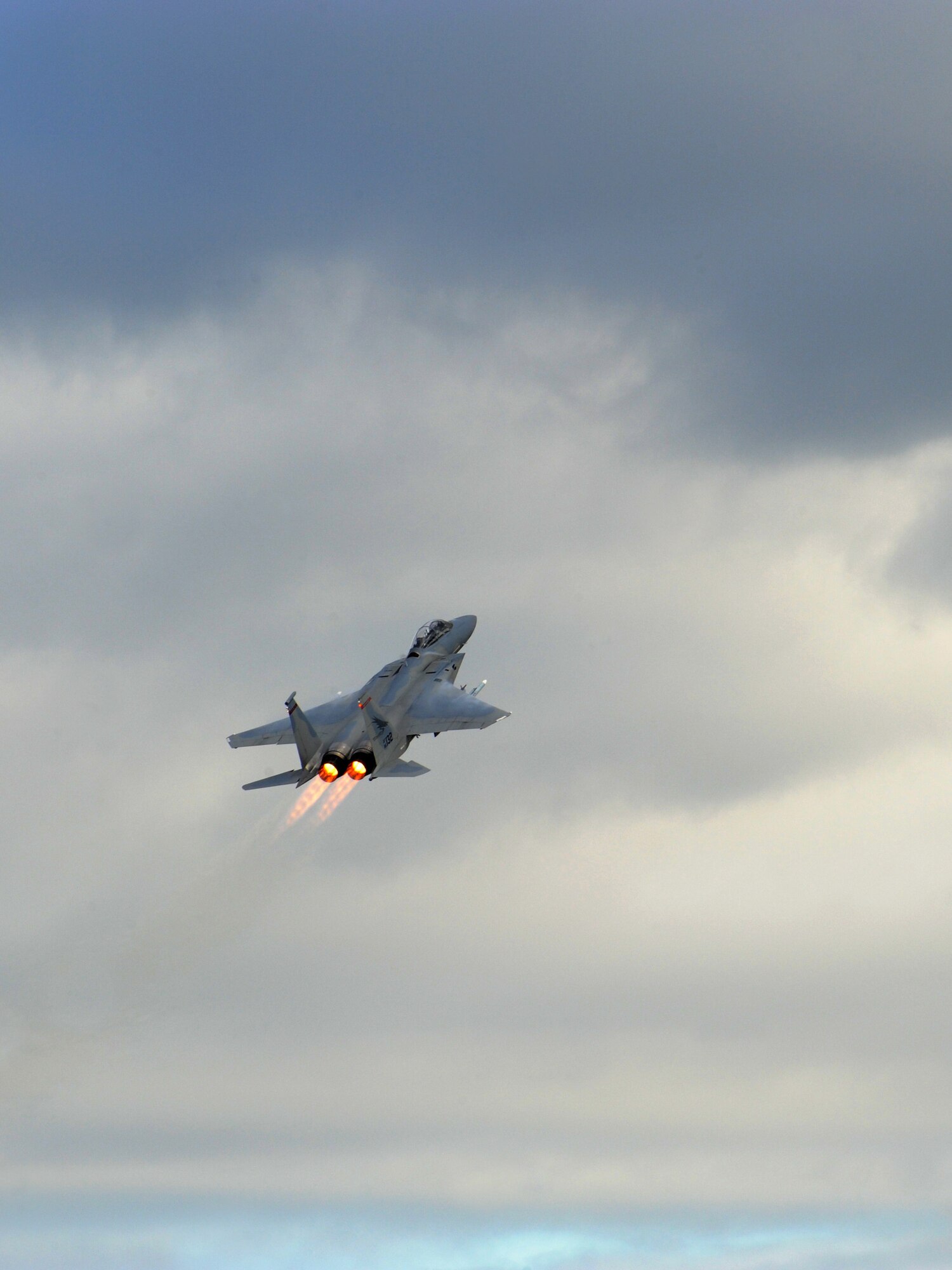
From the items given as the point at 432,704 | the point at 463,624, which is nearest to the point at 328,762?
the point at 432,704

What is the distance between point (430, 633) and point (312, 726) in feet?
69.3

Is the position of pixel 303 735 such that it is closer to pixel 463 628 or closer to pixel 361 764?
pixel 361 764

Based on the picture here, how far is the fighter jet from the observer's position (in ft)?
385

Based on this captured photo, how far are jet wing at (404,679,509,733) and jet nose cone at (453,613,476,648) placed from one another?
15212 millimetres

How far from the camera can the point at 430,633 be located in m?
138

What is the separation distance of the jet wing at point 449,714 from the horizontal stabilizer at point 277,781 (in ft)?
28.6

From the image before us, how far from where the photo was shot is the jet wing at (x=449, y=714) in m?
123

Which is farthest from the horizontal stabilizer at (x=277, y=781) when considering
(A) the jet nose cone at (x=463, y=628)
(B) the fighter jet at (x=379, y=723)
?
(A) the jet nose cone at (x=463, y=628)

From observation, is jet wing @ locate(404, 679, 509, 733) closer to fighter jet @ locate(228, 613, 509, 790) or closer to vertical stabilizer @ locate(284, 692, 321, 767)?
fighter jet @ locate(228, 613, 509, 790)

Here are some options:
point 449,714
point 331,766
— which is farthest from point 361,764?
point 449,714

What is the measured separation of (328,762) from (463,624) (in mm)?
28684

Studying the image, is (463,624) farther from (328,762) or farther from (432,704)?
(328,762)

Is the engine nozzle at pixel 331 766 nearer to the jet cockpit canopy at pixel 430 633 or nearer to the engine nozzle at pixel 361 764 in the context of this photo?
the engine nozzle at pixel 361 764

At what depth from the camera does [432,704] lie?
12506 centimetres
